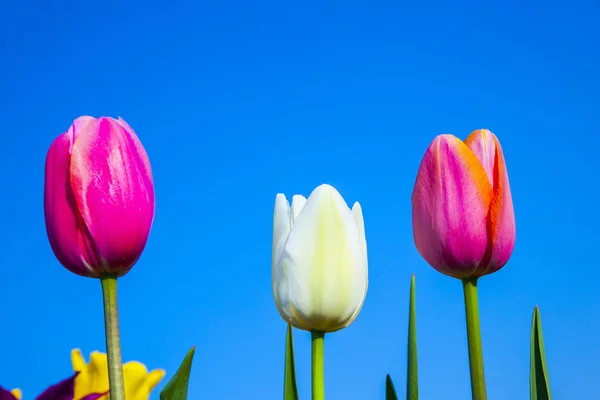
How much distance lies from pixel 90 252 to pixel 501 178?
35.1 inches

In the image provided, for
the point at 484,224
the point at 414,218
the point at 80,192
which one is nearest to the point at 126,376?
the point at 80,192

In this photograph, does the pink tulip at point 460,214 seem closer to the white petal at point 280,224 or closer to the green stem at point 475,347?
the green stem at point 475,347

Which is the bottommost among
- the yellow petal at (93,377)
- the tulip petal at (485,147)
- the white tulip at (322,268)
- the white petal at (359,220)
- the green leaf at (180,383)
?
the green leaf at (180,383)

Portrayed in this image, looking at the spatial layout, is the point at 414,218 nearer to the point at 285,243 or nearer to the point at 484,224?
the point at 484,224

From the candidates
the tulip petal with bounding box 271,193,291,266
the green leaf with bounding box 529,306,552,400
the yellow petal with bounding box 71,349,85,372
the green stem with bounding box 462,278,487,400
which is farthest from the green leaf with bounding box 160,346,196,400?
the green leaf with bounding box 529,306,552,400

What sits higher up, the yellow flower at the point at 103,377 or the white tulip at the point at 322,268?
the white tulip at the point at 322,268

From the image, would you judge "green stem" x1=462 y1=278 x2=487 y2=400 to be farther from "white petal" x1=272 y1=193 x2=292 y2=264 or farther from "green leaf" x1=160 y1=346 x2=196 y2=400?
"green leaf" x1=160 y1=346 x2=196 y2=400

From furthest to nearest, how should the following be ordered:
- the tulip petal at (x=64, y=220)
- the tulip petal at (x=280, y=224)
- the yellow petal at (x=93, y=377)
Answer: the yellow petal at (x=93, y=377), the tulip petal at (x=280, y=224), the tulip petal at (x=64, y=220)

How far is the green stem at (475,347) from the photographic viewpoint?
1.47 metres

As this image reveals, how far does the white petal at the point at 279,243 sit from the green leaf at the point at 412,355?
0.32 m

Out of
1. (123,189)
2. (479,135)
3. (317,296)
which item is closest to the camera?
(123,189)

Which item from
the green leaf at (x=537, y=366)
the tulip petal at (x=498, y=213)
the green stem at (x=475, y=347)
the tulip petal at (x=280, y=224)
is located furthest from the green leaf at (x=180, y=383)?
the green leaf at (x=537, y=366)

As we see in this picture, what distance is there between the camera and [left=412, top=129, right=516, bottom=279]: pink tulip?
1620 mm

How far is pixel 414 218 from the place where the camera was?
1680 mm
